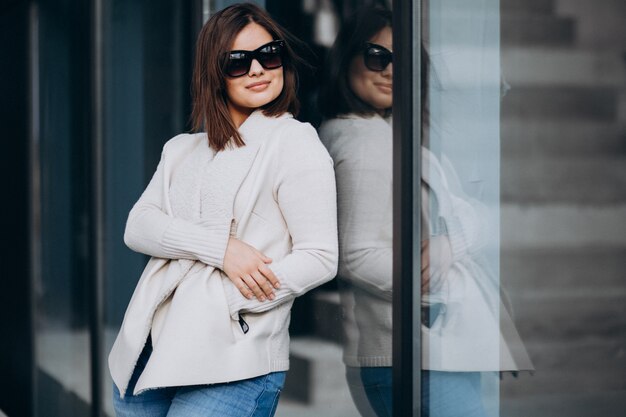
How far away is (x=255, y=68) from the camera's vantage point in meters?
2.66

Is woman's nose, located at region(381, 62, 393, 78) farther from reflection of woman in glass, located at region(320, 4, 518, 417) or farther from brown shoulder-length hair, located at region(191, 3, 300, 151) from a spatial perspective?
brown shoulder-length hair, located at region(191, 3, 300, 151)

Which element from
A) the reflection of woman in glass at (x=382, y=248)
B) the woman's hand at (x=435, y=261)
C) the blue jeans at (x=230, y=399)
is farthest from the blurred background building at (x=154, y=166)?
the blue jeans at (x=230, y=399)

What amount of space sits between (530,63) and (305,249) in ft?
2.48

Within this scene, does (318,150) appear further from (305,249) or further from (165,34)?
(165,34)

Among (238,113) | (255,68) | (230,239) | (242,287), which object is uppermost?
(255,68)

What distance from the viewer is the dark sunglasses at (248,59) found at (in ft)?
8.74

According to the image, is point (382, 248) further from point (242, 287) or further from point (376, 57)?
point (376, 57)

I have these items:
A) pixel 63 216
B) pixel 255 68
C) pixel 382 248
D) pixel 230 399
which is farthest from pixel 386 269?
pixel 63 216

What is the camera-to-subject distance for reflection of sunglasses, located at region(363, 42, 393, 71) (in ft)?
8.72

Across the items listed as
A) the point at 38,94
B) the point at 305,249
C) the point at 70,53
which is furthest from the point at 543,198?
the point at 38,94

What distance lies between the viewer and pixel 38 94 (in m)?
6.23

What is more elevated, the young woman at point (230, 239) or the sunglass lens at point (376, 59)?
the sunglass lens at point (376, 59)

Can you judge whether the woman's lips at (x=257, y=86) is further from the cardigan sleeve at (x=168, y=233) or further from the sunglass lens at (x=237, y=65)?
the cardigan sleeve at (x=168, y=233)

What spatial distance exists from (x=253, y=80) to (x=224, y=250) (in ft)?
1.51
